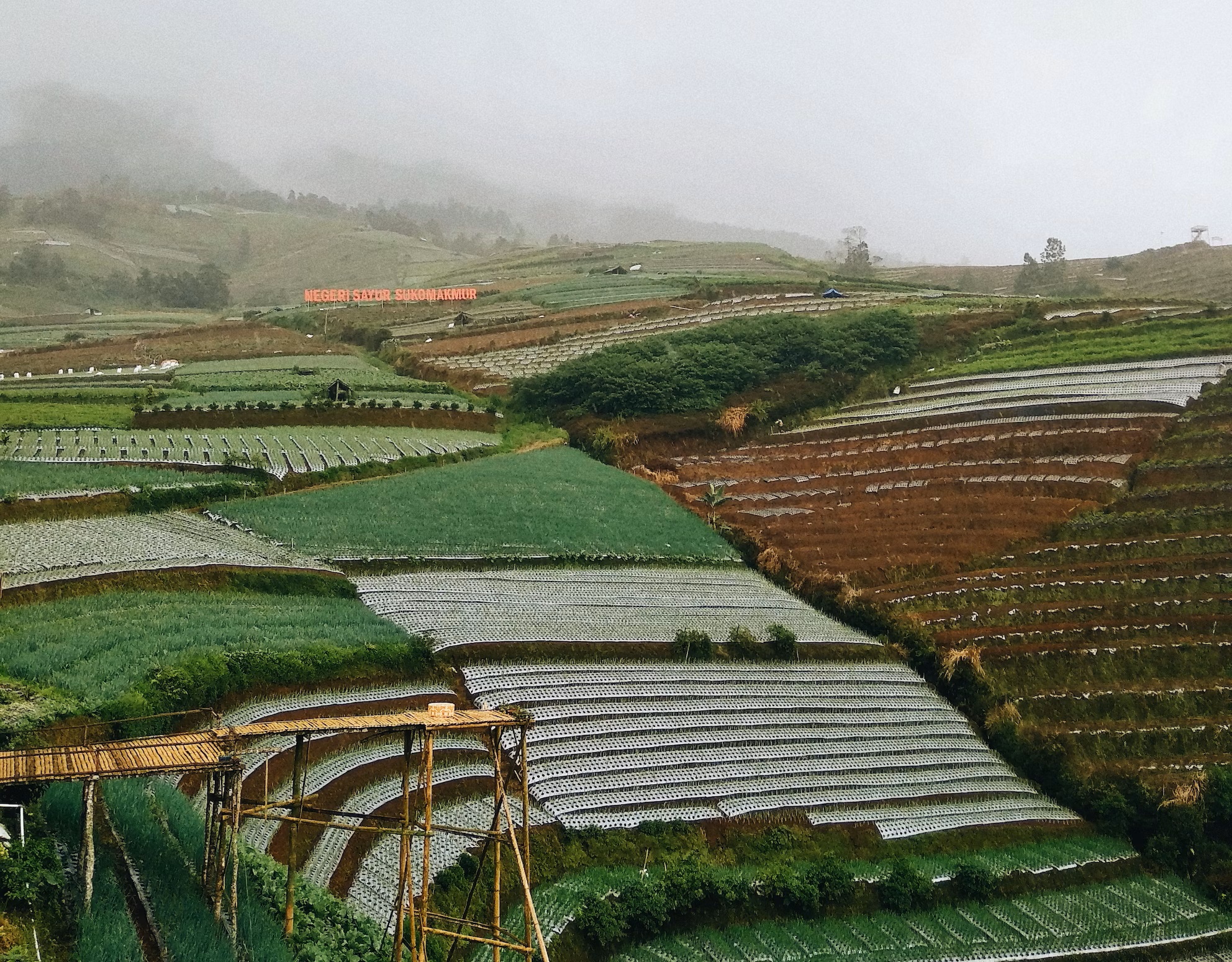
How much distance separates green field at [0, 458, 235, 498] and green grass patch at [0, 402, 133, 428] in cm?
519

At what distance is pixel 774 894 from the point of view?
17906 mm

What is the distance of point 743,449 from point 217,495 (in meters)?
21.0

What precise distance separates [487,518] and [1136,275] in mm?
75785

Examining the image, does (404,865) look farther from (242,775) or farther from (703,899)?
(703,899)

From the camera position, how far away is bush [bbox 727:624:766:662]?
82.3 ft

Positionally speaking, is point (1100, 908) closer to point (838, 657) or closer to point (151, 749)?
point (838, 657)

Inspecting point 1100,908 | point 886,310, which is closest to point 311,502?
point 1100,908

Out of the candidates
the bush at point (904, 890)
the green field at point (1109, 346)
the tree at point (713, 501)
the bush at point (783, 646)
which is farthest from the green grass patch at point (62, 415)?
the green field at point (1109, 346)

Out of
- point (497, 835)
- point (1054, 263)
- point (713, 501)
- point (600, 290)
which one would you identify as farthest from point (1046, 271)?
point (497, 835)

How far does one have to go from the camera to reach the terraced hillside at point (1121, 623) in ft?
77.5

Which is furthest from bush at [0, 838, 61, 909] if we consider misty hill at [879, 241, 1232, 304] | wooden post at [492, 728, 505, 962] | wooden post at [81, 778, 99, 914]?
misty hill at [879, 241, 1232, 304]

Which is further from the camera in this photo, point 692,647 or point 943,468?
point 943,468

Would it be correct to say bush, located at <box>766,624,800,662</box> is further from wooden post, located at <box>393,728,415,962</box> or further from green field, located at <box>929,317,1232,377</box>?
green field, located at <box>929,317,1232,377</box>

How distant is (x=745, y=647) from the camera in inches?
991
